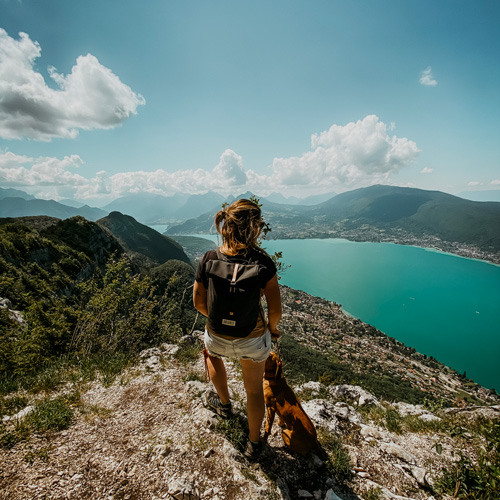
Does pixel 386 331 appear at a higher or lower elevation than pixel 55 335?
lower

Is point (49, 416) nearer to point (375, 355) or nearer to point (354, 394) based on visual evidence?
point (354, 394)

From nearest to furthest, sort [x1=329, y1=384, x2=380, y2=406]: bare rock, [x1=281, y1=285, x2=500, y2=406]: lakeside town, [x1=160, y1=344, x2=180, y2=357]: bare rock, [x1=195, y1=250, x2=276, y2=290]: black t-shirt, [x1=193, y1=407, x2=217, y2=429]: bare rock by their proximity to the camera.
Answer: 1. [x1=195, y1=250, x2=276, y2=290]: black t-shirt
2. [x1=193, y1=407, x2=217, y2=429]: bare rock
3. [x1=329, y1=384, x2=380, y2=406]: bare rock
4. [x1=160, y1=344, x2=180, y2=357]: bare rock
5. [x1=281, y1=285, x2=500, y2=406]: lakeside town

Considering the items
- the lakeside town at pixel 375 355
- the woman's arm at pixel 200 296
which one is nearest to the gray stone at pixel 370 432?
the woman's arm at pixel 200 296

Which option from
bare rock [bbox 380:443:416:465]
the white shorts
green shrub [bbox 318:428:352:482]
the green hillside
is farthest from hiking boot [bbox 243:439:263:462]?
the green hillside

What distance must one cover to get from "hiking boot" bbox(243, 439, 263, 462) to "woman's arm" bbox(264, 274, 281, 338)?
1.39 meters

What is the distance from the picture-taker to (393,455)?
3.17m

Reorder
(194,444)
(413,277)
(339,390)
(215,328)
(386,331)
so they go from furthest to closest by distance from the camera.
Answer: (413,277)
(386,331)
(339,390)
(194,444)
(215,328)

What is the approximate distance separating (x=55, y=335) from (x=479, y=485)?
7.53 m

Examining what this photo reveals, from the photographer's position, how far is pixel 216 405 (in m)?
3.26

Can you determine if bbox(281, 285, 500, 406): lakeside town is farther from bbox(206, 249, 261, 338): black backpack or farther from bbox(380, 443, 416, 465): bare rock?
bbox(206, 249, 261, 338): black backpack

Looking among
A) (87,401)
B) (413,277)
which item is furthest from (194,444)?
(413,277)

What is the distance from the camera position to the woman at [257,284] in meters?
2.07

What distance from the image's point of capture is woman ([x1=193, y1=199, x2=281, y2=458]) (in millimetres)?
2066

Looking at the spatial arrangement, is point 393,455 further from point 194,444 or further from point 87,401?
point 87,401
